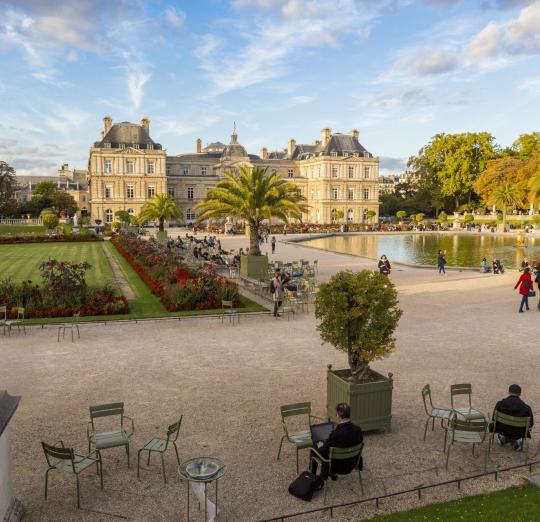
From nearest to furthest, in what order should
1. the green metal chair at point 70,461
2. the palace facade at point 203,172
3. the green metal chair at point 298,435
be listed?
the green metal chair at point 70,461 → the green metal chair at point 298,435 → the palace facade at point 203,172

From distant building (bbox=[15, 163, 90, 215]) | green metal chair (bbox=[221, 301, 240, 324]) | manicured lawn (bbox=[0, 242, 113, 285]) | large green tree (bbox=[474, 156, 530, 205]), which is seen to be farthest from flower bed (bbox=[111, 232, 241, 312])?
distant building (bbox=[15, 163, 90, 215])

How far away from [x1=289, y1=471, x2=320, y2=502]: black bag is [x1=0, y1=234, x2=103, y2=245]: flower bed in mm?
44754

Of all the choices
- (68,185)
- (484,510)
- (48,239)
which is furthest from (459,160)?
(68,185)

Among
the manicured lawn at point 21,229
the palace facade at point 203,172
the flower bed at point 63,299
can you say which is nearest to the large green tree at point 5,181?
the palace facade at point 203,172

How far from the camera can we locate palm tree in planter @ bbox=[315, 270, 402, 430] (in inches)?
313

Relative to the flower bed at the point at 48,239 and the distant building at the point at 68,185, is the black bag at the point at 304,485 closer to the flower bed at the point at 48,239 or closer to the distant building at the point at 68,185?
the flower bed at the point at 48,239

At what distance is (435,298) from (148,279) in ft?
38.5

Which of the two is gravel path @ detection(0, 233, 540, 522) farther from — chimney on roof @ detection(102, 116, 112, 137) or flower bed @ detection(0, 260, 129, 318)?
chimney on roof @ detection(102, 116, 112, 137)

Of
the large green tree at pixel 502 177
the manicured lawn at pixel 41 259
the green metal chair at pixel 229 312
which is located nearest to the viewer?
the green metal chair at pixel 229 312

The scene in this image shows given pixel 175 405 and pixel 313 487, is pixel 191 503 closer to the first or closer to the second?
pixel 313 487

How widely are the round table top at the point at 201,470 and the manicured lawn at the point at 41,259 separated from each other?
18.3 metres

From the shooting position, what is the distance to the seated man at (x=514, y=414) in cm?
741

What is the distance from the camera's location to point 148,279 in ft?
74.0

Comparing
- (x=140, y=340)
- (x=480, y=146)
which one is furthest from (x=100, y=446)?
(x=480, y=146)
